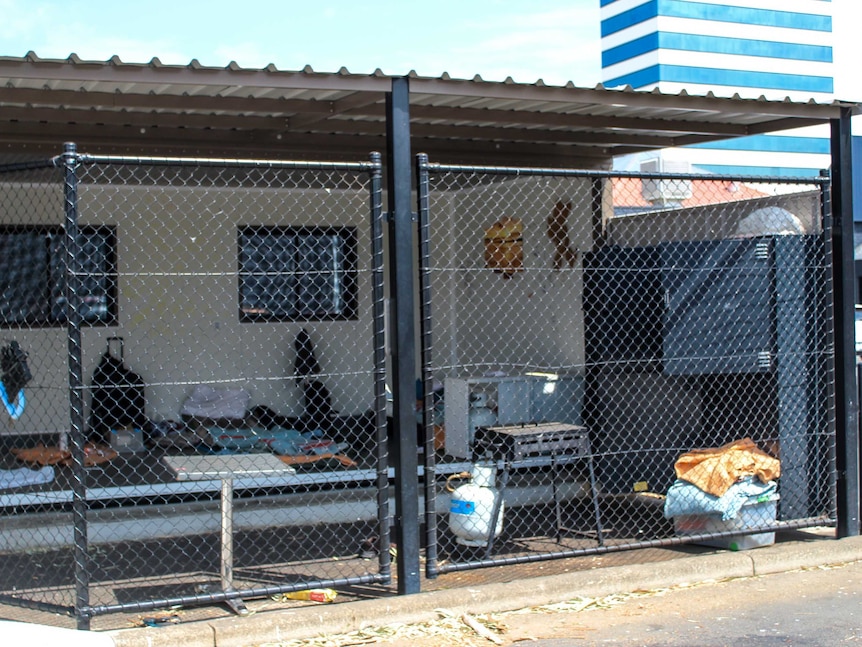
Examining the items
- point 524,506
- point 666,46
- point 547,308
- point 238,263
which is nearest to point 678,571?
point 524,506

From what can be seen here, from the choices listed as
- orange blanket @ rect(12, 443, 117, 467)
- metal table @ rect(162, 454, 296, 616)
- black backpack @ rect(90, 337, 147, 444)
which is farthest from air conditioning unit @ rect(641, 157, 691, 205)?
metal table @ rect(162, 454, 296, 616)

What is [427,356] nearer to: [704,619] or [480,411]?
[704,619]

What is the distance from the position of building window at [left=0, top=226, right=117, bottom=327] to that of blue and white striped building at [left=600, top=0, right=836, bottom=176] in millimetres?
42270

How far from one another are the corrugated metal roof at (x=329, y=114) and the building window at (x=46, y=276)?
1846 mm

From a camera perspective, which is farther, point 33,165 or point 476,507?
point 476,507

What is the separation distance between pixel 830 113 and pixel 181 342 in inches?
263

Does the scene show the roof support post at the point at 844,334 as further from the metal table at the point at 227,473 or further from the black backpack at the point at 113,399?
the black backpack at the point at 113,399

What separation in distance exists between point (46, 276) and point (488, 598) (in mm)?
6604

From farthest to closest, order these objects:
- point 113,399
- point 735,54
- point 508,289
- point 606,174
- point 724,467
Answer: point 735,54 < point 508,289 < point 113,399 < point 724,467 < point 606,174

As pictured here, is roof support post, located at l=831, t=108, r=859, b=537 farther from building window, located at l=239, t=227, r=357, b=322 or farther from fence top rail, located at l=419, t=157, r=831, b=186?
building window, located at l=239, t=227, r=357, b=322

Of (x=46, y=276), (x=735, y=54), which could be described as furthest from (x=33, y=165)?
(x=735, y=54)

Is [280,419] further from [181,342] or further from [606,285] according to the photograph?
[606,285]

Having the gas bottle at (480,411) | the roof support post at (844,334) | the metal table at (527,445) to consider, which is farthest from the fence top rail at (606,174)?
the gas bottle at (480,411)

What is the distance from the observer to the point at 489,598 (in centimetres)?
557
